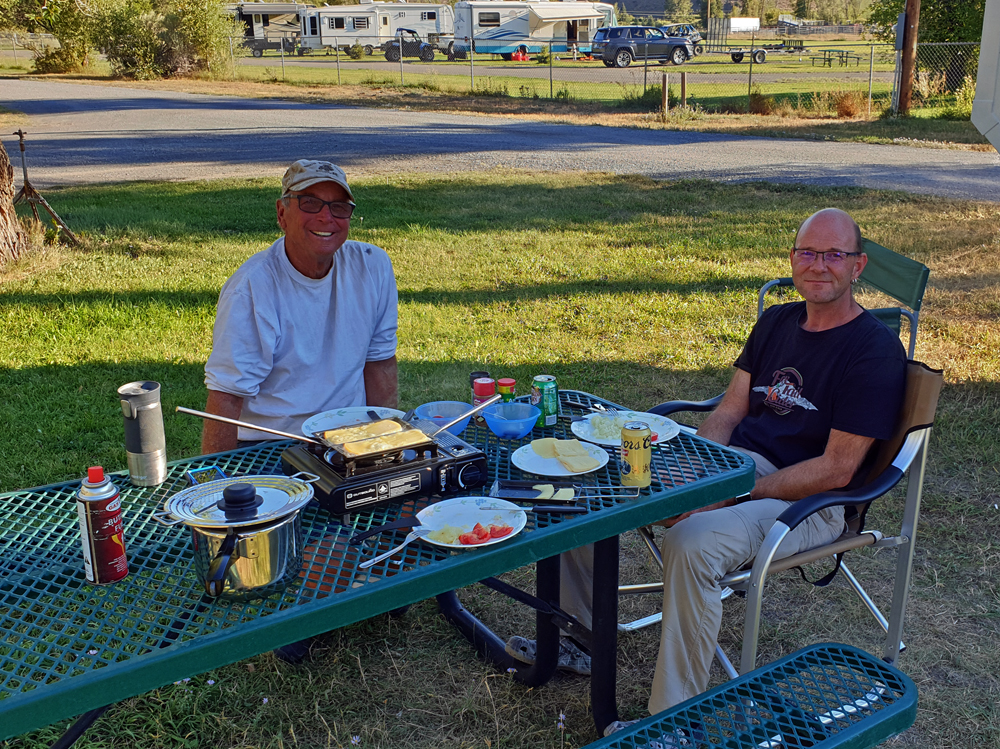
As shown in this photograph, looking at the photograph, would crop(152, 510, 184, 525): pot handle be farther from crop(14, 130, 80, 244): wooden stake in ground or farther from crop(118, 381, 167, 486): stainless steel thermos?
crop(14, 130, 80, 244): wooden stake in ground

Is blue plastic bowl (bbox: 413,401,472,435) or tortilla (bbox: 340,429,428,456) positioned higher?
tortilla (bbox: 340,429,428,456)

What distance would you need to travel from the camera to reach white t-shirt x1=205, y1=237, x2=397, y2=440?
285 centimetres

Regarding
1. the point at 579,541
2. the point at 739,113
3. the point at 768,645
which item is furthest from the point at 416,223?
the point at 739,113

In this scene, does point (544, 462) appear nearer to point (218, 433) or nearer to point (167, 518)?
point (167, 518)

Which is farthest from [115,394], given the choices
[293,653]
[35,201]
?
[35,201]

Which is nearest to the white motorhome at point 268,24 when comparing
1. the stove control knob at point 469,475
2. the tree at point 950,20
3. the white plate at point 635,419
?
the tree at point 950,20

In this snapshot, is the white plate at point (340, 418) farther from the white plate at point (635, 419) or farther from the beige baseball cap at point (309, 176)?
the beige baseball cap at point (309, 176)

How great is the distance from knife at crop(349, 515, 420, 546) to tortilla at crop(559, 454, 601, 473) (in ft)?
1.53

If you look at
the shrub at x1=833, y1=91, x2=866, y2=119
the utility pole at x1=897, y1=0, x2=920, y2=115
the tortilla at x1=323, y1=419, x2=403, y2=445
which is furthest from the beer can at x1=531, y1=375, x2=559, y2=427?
the shrub at x1=833, y1=91, x2=866, y2=119

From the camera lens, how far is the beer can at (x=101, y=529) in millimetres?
1709

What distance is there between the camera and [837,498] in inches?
95.0

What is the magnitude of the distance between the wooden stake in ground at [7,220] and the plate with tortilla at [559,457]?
6.63m

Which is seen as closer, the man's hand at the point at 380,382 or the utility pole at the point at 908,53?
the man's hand at the point at 380,382

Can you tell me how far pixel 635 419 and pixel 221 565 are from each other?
4.35 feet
